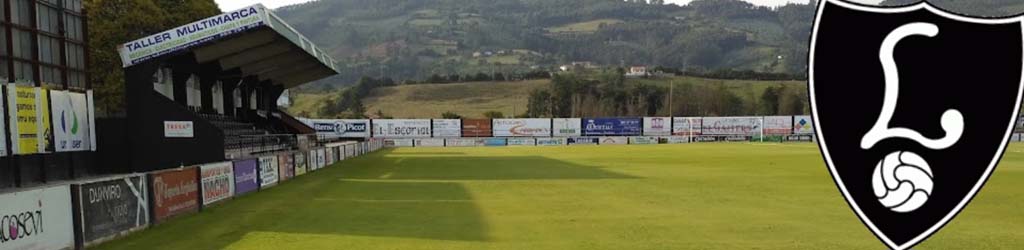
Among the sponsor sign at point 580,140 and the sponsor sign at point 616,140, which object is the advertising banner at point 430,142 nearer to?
the sponsor sign at point 580,140

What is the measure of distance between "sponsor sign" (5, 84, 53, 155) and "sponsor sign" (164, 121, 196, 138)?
18.7 feet

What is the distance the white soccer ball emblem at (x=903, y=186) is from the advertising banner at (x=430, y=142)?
7042 centimetres

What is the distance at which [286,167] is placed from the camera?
28.5 m

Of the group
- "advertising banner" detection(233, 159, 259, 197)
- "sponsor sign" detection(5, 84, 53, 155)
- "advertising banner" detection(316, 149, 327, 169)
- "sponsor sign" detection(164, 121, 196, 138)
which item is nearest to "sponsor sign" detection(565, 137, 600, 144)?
"advertising banner" detection(316, 149, 327, 169)

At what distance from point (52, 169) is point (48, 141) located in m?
1.53

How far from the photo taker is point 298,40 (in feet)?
116

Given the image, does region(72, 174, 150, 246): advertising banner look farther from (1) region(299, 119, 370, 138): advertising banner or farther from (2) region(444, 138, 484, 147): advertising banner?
(1) region(299, 119, 370, 138): advertising banner

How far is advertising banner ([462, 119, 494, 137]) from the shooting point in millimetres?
76000

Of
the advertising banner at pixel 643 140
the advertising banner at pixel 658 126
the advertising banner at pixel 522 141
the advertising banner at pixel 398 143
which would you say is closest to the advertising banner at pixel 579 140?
the advertising banner at pixel 522 141

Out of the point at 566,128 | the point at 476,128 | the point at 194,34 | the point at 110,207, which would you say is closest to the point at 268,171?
the point at 194,34

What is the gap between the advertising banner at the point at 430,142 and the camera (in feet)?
240

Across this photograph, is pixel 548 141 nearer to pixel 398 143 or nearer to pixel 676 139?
pixel 676 139

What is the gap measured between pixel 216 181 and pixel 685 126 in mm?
63978

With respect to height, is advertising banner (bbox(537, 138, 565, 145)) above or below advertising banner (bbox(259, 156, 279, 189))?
below
